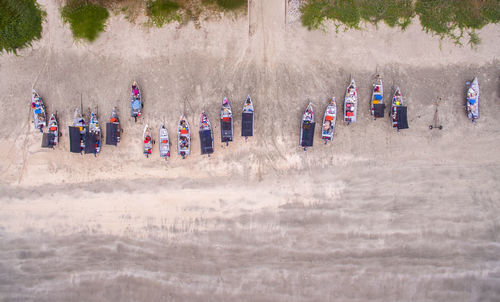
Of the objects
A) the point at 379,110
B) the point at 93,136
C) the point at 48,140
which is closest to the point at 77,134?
the point at 93,136

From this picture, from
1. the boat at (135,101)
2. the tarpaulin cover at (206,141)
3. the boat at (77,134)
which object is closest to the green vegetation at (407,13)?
the tarpaulin cover at (206,141)

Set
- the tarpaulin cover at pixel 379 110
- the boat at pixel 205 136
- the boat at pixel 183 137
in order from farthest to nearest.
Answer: the boat at pixel 183 137 → the boat at pixel 205 136 → the tarpaulin cover at pixel 379 110

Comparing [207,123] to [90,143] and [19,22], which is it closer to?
[90,143]

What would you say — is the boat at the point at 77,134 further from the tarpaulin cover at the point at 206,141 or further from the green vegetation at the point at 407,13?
the green vegetation at the point at 407,13

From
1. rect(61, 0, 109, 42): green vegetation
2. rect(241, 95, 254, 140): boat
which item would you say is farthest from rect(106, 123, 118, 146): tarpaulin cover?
rect(241, 95, 254, 140): boat

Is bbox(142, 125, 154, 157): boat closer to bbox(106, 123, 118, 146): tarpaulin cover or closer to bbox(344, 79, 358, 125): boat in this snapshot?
bbox(106, 123, 118, 146): tarpaulin cover
